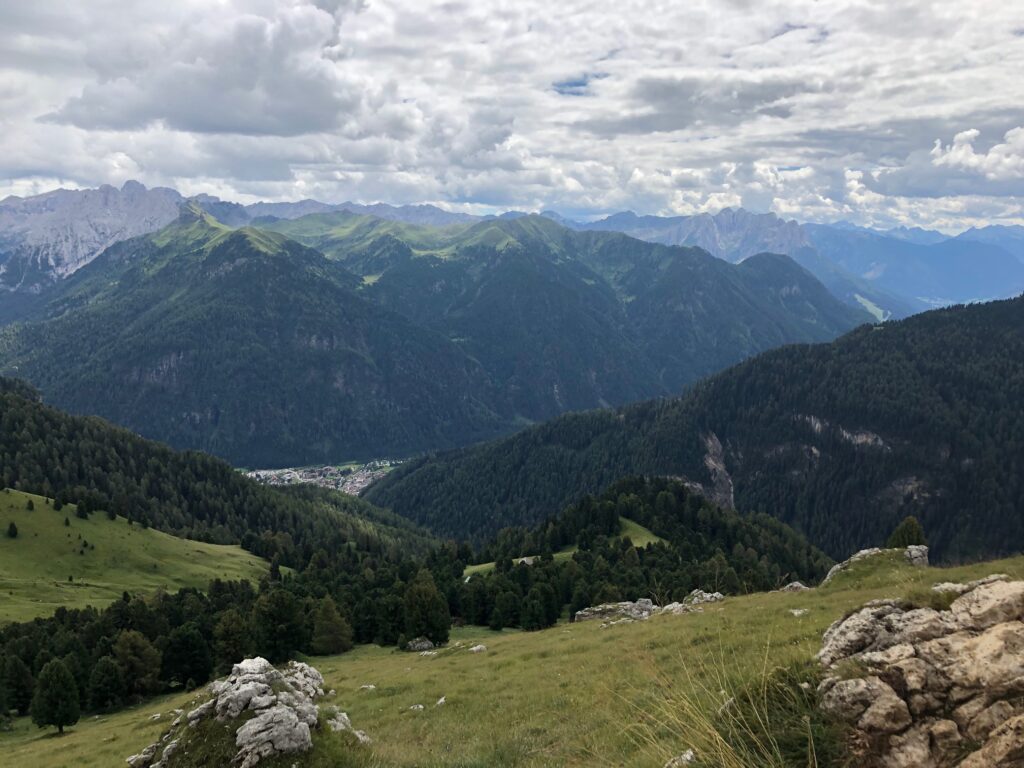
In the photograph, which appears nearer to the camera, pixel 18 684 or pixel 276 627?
pixel 18 684

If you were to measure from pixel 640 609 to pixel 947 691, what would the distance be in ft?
190

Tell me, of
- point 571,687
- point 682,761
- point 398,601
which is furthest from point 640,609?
point 682,761

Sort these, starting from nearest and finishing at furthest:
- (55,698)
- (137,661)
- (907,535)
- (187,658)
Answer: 1. (55,698)
2. (907,535)
3. (137,661)
4. (187,658)

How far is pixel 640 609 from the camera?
210 ft

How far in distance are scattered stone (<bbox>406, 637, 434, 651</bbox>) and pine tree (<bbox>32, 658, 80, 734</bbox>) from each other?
3346 centimetres

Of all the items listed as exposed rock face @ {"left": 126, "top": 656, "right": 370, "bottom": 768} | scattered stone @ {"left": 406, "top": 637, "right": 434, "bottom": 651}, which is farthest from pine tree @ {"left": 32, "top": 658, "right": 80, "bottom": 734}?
exposed rock face @ {"left": 126, "top": 656, "right": 370, "bottom": 768}

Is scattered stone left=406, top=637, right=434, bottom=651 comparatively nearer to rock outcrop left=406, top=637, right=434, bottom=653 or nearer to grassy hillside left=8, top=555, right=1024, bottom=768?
rock outcrop left=406, top=637, right=434, bottom=653

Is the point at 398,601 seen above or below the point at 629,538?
above

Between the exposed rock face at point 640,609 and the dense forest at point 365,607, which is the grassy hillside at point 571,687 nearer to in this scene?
the exposed rock face at point 640,609

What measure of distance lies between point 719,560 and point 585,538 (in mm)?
34945

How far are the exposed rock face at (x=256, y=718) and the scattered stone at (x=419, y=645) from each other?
48.3 meters

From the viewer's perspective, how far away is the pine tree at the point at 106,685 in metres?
66.0

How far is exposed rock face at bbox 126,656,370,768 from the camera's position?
800 inches

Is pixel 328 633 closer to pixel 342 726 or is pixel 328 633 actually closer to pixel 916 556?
pixel 342 726
